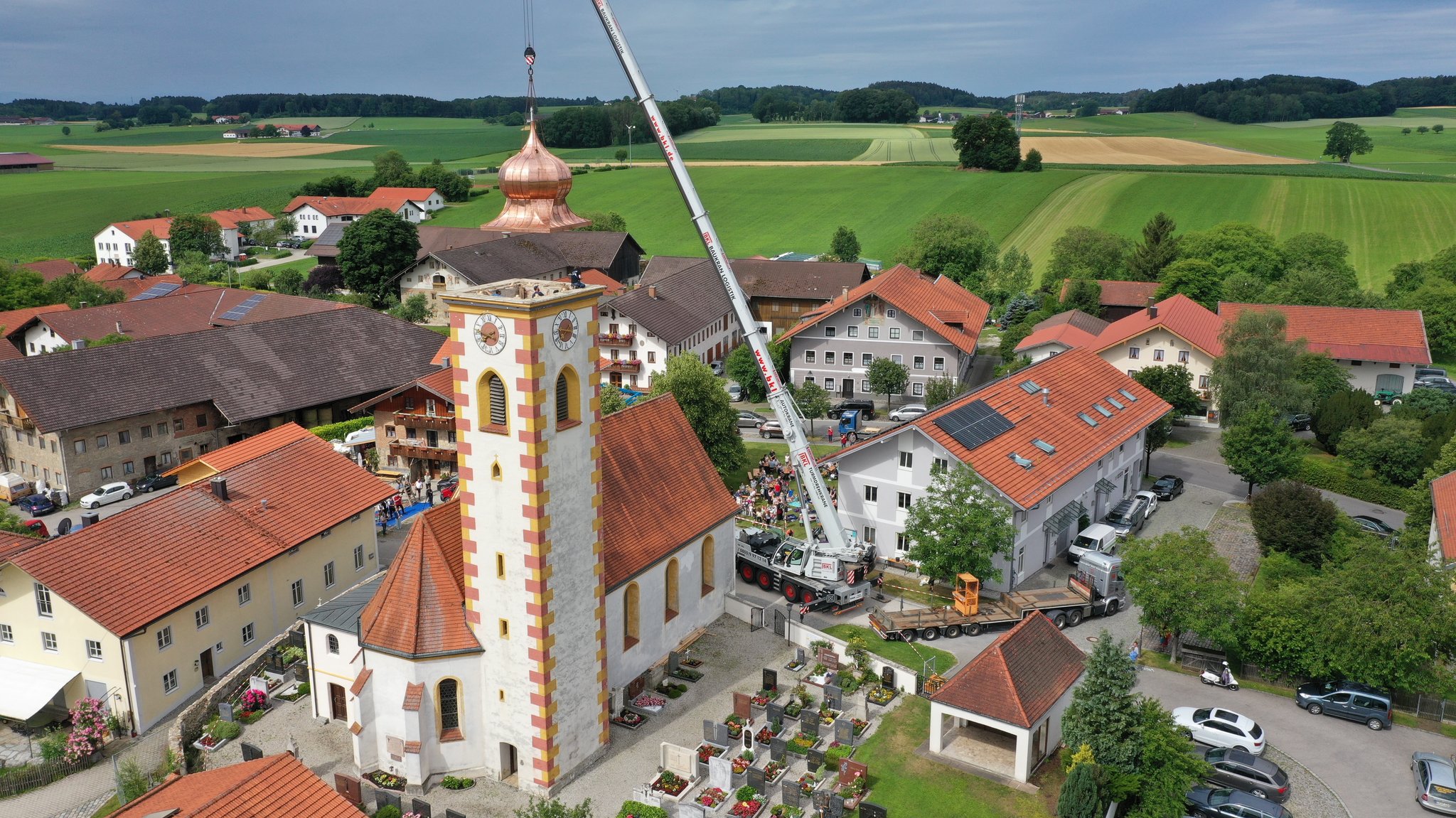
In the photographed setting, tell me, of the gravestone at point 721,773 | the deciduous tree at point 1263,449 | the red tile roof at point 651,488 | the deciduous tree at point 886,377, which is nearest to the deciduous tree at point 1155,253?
the deciduous tree at point 886,377

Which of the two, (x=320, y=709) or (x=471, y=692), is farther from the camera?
(x=320, y=709)

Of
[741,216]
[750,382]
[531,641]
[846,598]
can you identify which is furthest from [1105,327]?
[741,216]

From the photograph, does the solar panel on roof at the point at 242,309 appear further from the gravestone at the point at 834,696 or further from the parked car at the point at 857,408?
the gravestone at the point at 834,696

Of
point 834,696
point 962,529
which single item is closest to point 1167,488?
point 962,529

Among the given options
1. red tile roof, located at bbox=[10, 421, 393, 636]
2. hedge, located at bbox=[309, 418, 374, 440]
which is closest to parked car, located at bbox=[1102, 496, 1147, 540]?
red tile roof, located at bbox=[10, 421, 393, 636]

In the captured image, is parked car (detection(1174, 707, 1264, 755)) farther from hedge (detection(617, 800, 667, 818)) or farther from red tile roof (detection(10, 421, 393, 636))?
red tile roof (detection(10, 421, 393, 636))

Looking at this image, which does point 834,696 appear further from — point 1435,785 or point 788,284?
point 788,284

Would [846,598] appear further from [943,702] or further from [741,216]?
[741,216]
